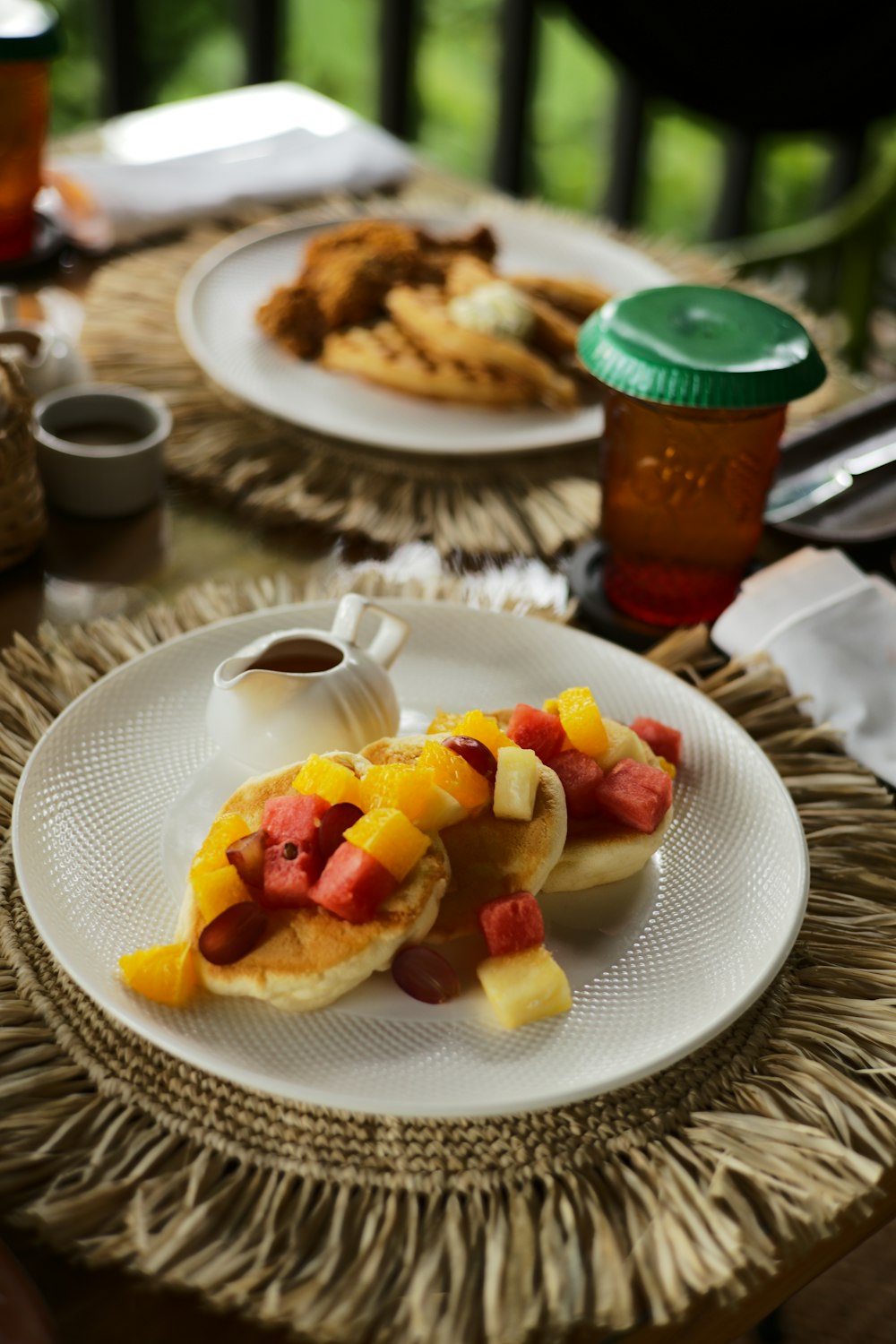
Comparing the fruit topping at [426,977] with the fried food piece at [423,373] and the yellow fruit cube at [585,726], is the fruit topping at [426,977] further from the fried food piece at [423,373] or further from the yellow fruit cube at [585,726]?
the fried food piece at [423,373]

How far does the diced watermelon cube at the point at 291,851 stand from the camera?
947 mm

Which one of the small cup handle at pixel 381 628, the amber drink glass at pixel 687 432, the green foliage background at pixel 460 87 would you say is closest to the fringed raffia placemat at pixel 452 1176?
the small cup handle at pixel 381 628

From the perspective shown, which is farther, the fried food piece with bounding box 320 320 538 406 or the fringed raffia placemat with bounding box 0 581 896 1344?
the fried food piece with bounding box 320 320 538 406

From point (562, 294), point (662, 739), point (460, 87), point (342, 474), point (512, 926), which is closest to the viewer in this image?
point (512, 926)

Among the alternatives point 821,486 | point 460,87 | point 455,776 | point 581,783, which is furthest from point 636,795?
point 460,87

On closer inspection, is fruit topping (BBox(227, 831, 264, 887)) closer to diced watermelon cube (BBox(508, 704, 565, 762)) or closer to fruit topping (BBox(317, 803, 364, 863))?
fruit topping (BBox(317, 803, 364, 863))

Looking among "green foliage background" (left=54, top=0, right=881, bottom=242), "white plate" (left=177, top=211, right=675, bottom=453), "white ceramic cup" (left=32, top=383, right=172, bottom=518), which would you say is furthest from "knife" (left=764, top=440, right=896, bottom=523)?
"green foliage background" (left=54, top=0, right=881, bottom=242)

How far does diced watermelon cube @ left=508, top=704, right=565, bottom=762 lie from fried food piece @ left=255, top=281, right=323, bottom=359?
3.14 ft

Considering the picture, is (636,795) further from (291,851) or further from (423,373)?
(423,373)

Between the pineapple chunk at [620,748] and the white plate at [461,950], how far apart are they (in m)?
0.08

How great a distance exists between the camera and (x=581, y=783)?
3.51 feet

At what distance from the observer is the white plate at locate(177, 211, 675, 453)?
1723 mm

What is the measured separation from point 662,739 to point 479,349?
2.66 ft

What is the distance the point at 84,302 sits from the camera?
202 centimetres
